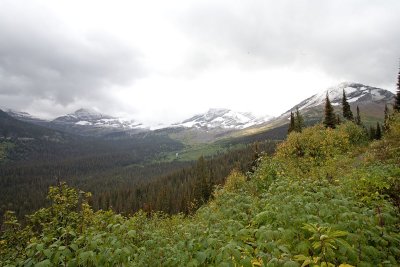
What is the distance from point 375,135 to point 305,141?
41.1 meters

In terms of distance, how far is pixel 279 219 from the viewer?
28.9 feet

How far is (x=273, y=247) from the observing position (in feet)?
19.7

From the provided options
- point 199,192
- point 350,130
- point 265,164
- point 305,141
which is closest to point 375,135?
point 350,130

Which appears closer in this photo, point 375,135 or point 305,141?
point 305,141

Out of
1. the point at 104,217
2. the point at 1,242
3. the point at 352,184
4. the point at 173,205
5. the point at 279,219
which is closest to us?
the point at 279,219

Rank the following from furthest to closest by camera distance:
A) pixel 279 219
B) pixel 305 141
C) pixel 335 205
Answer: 1. pixel 305 141
2. pixel 335 205
3. pixel 279 219

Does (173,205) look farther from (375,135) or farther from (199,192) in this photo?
(375,135)

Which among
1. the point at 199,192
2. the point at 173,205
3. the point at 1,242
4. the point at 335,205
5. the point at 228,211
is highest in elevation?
the point at 335,205

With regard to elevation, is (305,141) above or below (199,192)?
above

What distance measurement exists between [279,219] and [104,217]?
23.7ft

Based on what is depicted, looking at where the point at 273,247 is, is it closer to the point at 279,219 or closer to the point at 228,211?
the point at 279,219

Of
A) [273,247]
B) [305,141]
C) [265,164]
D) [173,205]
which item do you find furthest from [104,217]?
[173,205]

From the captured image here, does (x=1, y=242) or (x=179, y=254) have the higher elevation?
(x=179, y=254)

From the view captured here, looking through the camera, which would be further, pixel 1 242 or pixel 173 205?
pixel 173 205
